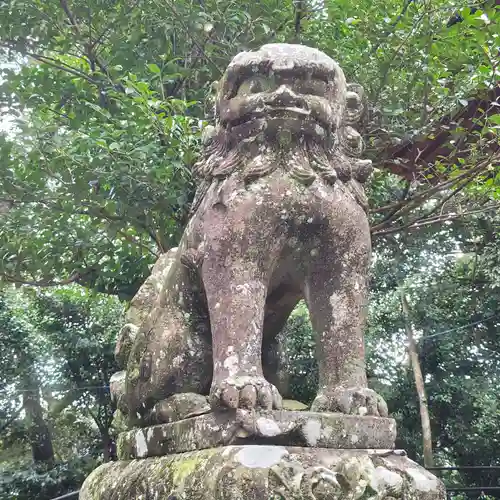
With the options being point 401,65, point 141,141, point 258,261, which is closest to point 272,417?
point 258,261

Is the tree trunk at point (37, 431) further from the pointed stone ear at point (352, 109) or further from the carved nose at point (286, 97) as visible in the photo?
the carved nose at point (286, 97)

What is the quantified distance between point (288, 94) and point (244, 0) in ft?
8.23

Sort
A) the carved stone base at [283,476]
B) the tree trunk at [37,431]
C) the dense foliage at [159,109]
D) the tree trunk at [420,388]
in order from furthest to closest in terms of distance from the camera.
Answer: the tree trunk at [37,431] < the tree trunk at [420,388] < the dense foliage at [159,109] < the carved stone base at [283,476]

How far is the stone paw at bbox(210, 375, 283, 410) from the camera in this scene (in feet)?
6.08

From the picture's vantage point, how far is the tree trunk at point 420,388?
22.6ft

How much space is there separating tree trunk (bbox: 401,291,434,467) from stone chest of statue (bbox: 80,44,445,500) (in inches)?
202

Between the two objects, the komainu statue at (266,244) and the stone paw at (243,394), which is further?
the komainu statue at (266,244)

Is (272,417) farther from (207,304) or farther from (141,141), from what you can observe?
(141,141)

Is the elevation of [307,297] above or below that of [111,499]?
above

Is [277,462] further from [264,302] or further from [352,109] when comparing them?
[352,109]

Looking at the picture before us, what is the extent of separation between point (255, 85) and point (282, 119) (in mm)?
190

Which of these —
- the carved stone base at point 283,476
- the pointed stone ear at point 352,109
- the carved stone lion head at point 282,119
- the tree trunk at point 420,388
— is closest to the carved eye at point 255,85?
the carved stone lion head at point 282,119

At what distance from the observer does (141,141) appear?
12.8ft

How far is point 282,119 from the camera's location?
2.21 m
